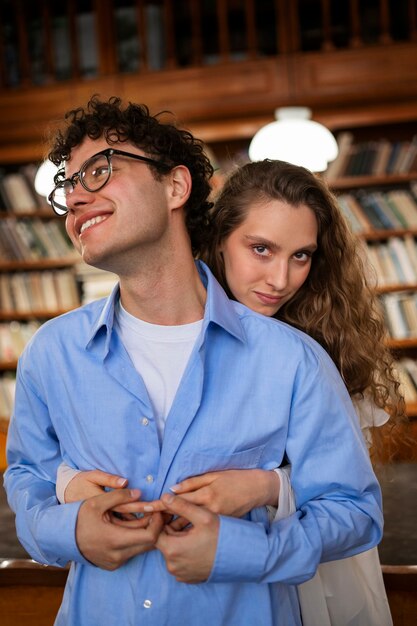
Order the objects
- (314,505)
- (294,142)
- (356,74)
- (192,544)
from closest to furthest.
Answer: (192,544), (314,505), (294,142), (356,74)

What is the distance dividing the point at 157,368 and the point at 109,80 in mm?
3334

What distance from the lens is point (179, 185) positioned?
1.42 m

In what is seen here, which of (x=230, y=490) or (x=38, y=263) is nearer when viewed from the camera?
(x=230, y=490)

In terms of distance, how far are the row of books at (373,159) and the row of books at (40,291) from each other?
5.69 ft

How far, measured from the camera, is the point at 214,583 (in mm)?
1261

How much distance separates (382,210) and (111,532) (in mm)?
3567

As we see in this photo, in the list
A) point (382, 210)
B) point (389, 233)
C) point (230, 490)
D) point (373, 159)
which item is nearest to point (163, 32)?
point (373, 159)

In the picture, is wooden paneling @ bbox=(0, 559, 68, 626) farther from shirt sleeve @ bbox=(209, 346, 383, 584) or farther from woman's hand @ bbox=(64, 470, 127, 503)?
shirt sleeve @ bbox=(209, 346, 383, 584)

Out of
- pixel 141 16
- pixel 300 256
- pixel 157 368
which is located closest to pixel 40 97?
pixel 141 16

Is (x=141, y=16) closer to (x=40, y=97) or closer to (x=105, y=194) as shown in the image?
(x=40, y=97)

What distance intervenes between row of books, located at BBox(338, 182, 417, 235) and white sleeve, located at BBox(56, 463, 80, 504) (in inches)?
132

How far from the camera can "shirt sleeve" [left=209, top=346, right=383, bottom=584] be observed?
1.17 meters

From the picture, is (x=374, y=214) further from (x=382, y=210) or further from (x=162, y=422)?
(x=162, y=422)

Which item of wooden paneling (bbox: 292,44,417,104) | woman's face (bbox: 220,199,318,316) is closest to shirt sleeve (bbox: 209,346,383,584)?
woman's face (bbox: 220,199,318,316)
